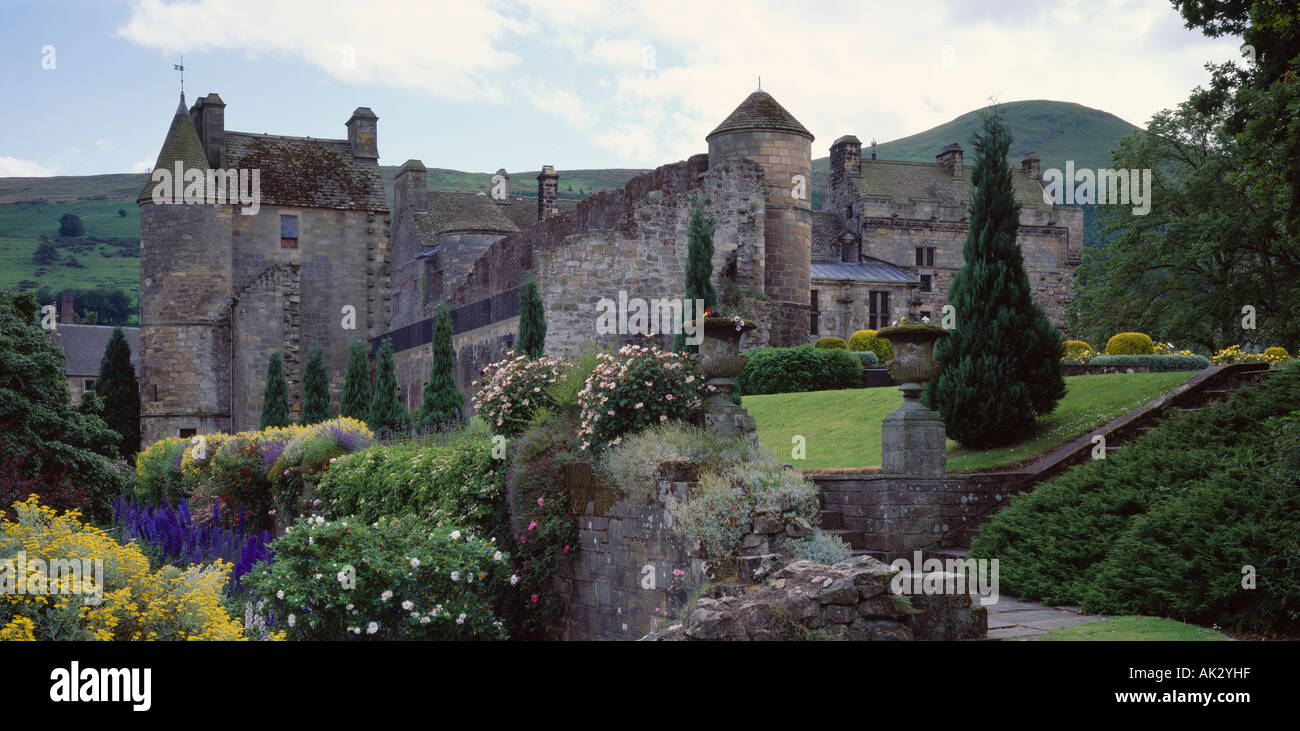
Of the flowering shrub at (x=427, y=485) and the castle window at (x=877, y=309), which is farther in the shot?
the castle window at (x=877, y=309)

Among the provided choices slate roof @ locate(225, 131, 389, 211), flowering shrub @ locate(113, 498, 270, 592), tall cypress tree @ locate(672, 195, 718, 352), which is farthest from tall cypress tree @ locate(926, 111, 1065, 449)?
slate roof @ locate(225, 131, 389, 211)

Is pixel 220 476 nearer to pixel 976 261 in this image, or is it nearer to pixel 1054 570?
pixel 976 261

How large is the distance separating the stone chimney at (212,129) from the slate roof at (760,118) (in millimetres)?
19622

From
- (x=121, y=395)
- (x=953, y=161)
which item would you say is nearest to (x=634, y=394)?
(x=121, y=395)

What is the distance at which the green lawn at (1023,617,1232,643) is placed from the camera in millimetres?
8102

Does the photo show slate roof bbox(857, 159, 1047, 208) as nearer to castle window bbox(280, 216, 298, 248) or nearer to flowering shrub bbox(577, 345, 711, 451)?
castle window bbox(280, 216, 298, 248)

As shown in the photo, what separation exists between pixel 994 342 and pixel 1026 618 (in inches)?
250

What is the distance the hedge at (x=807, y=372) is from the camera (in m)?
25.2

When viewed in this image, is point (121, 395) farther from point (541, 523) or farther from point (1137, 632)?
point (1137, 632)

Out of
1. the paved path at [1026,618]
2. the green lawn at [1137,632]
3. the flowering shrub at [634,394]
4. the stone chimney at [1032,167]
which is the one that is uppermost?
the stone chimney at [1032,167]

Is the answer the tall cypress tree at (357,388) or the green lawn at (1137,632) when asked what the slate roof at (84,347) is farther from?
the green lawn at (1137,632)

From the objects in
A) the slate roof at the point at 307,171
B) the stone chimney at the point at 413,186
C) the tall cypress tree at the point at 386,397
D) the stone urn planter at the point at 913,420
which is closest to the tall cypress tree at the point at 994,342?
the stone urn planter at the point at 913,420

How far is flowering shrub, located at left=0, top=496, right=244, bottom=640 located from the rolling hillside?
336 feet
